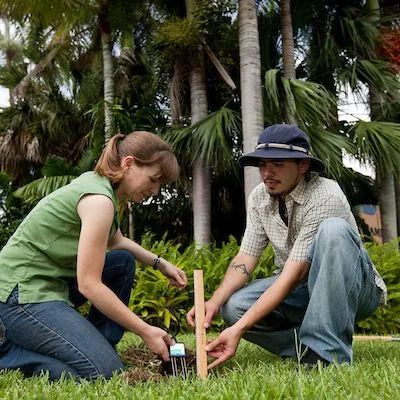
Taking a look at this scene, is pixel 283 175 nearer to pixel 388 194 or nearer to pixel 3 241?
pixel 388 194

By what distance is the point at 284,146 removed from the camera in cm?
270

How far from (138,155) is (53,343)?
91cm

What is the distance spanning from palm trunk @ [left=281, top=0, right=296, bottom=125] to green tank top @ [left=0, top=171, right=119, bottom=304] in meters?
7.45

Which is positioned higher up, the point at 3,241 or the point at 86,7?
the point at 86,7

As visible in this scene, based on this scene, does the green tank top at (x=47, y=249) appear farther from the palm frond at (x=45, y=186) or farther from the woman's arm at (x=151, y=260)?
the palm frond at (x=45, y=186)

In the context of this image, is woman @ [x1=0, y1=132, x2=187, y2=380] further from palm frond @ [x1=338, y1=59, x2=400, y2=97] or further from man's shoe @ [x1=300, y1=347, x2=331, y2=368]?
palm frond @ [x1=338, y1=59, x2=400, y2=97]

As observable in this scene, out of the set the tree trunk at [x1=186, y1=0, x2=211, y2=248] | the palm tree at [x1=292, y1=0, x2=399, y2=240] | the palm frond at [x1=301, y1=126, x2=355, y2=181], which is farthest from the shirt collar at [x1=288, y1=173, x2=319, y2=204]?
the palm tree at [x1=292, y1=0, x2=399, y2=240]

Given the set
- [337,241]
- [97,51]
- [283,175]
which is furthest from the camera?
[97,51]

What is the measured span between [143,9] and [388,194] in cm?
569

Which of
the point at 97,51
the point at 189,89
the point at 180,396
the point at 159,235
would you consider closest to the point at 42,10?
the point at 189,89

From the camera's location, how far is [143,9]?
10922 mm

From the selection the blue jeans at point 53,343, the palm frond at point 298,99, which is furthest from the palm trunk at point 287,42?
the blue jeans at point 53,343

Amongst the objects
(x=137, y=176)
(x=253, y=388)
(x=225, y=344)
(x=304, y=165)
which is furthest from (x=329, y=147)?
(x=253, y=388)

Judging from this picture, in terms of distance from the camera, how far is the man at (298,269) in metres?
2.43
